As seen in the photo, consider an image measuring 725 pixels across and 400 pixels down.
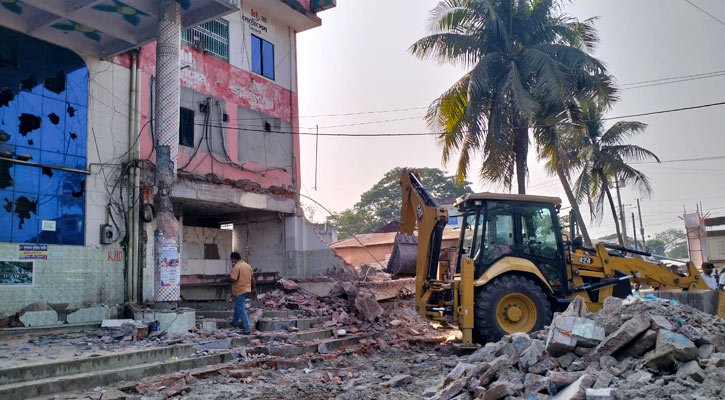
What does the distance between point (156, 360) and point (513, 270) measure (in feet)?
19.1

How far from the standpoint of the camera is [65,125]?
11.5 meters

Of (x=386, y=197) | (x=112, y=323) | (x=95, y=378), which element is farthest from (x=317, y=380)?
(x=386, y=197)

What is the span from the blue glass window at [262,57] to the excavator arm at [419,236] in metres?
7.85

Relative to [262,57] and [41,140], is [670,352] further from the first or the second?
[262,57]

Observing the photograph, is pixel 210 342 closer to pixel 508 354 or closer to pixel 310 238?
pixel 508 354

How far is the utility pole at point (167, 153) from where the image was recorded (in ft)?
36.2

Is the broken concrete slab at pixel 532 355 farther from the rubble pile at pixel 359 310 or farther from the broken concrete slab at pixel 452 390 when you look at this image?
the rubble pile at pixel 359 310

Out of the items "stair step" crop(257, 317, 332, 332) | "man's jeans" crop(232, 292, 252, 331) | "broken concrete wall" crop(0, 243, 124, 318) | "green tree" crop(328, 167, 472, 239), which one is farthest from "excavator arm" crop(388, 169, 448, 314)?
"green tree" crop(328, 167, 472, 239)

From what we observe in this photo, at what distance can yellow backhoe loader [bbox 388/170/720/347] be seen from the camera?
9125 mm

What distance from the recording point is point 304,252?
1756 cm

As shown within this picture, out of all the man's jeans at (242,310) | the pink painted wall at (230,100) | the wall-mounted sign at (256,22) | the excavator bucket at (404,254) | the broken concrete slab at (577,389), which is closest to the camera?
the broken concrete slab at (577,389)

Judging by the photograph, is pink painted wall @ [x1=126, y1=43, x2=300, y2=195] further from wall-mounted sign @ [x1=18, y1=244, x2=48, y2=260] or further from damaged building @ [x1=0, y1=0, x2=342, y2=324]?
wall-mounted sign @ [x1=18, y1=244, x2=48, y2=260]

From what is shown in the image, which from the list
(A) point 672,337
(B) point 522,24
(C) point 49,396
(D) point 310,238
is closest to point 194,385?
(C) point 49,396

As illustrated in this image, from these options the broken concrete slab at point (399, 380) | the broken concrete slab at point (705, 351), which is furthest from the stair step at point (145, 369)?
the broken concrete slab at point (705, 351)
